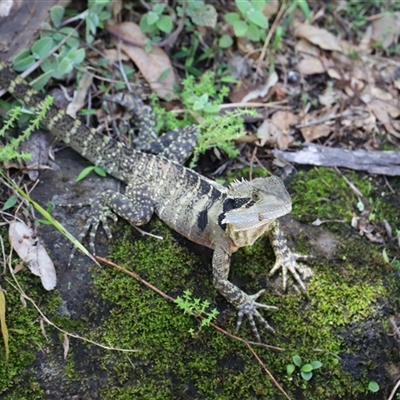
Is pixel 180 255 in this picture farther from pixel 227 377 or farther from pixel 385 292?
pixel 385 292

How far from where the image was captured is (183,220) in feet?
16.6

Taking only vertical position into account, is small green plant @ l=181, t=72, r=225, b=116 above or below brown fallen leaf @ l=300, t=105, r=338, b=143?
above

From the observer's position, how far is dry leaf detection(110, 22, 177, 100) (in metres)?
6.08

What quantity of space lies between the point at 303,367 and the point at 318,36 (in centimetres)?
419

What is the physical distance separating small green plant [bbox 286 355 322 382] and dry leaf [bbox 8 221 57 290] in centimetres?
204

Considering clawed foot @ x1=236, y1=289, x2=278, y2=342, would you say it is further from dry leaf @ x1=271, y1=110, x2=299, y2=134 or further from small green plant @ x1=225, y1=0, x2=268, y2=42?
small green plant @ x1=225, y1=0, x2=268, y2=42

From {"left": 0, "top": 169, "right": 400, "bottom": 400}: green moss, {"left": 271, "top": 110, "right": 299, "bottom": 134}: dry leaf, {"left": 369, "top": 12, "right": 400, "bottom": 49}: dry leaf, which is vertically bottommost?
{"left": 0, "top": 169, "right": 400, "bottom": 400}: green moss

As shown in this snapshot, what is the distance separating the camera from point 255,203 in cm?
451

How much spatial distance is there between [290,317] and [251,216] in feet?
3.13

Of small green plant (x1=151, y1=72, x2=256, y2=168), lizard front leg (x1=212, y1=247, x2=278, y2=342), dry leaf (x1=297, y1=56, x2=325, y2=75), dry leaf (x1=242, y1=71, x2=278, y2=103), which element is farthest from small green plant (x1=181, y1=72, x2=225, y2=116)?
lizard front leg (x1=212, y1=247, x2=278, y2=342)

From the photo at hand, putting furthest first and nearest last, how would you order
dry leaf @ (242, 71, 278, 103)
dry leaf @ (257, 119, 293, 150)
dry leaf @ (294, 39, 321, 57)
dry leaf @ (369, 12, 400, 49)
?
1. dry leaf @ (369, 12, 400, 49)
2. dry leaf @ (294, 39, 321, 57)
3. dry leaf @ (242, 71, 278, 103)
4. dry leaf @ (257, 119, 293, 150)

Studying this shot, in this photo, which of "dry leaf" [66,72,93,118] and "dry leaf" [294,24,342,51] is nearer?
"dry leaf" [66,72,93,118]

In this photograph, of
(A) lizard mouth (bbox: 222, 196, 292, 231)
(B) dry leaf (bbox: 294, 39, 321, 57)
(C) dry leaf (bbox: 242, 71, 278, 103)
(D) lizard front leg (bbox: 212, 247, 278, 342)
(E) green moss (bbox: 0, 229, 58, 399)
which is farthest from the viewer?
(B) dry leaf (bbox: 294, 39, 321, 57)

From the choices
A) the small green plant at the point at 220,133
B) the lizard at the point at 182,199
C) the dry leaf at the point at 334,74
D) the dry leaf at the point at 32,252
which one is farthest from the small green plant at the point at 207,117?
the dry leaf at the point at 32,252
